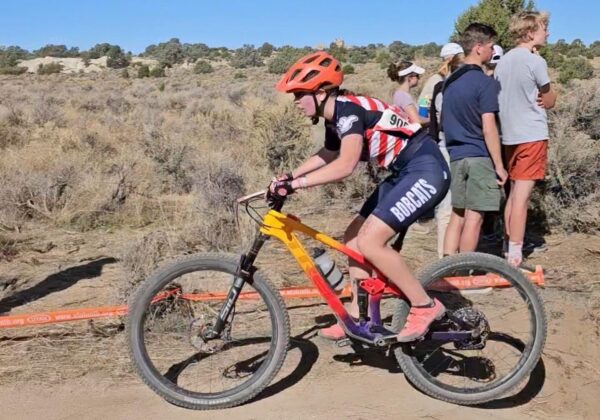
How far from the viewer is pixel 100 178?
878cm

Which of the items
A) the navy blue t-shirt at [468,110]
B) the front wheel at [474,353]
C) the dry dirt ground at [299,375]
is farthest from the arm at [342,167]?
the navy blue t-shirt at [468,110]

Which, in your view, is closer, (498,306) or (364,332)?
(364,332)

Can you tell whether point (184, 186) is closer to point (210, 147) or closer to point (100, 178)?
point (100, 178)

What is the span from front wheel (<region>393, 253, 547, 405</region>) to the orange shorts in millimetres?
1513

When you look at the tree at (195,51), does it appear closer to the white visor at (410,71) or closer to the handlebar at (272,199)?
the white visor at (410,71)

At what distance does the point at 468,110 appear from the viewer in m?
4.64

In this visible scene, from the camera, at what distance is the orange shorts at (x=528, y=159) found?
5.02 meters

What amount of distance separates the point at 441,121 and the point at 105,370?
115 inches

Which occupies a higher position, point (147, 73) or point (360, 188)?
point (147, 73)

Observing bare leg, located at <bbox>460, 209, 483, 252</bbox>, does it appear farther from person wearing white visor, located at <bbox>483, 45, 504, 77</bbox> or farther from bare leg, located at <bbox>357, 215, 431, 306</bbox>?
bare leg, located at <bbox>357, 215, 431, 306</bbox>

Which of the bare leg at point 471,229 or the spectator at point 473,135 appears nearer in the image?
the spectator at point 473,135

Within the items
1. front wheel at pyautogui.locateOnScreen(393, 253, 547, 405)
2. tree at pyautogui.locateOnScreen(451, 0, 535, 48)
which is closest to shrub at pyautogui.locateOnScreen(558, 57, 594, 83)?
tree at pyautogui.locateOnScreen(451, 0, 535, 48)

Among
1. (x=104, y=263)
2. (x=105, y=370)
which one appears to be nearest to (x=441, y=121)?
(x=105, y=370)

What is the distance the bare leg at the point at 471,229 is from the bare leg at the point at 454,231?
67mm
